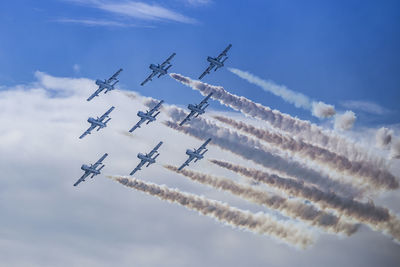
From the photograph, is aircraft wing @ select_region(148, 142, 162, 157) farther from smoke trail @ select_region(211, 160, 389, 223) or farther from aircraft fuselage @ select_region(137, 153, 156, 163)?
smoke trail @ select_region(211, 160, 389, 223)

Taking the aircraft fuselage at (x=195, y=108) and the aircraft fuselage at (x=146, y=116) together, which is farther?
the aircraft fuselage at (x=146, y=116)

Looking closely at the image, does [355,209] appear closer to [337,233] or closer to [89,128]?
[337,233]

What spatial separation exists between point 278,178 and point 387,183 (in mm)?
19598

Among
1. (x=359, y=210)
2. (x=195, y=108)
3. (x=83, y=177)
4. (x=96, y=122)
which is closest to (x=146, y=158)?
(x=96, y=122)

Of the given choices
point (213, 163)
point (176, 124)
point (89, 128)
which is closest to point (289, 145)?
point (213, 163)

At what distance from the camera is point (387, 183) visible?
12181 centimetres

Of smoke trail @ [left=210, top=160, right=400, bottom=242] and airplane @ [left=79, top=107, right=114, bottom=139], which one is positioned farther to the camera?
airplane @ [left=79, top=107, right=114, bottom=139]

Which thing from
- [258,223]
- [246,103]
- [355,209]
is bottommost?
[258,223]

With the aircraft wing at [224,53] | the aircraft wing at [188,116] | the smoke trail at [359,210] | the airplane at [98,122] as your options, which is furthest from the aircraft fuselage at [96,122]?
the smoke trail at [359,210]

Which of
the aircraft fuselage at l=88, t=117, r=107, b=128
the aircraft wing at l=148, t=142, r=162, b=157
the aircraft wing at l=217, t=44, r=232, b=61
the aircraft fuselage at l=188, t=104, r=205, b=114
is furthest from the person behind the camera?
the aircraft fuselage at l=88, t=117, r=107, b=128

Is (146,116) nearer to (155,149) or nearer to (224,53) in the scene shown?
(155,149)

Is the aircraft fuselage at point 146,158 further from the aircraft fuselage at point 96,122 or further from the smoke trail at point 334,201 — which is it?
the smoke trail at point 334,201

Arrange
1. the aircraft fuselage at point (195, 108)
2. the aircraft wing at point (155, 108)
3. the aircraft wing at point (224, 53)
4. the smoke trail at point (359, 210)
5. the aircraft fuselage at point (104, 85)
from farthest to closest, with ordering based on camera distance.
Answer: the aircraft fuselage at point (104, 85) → the aircraft wing at point (155, 108) → the aircraft fuselage at point (195, 108) → the aircraft wing at point (224, 53) → the smoke trail at point (359, 210)

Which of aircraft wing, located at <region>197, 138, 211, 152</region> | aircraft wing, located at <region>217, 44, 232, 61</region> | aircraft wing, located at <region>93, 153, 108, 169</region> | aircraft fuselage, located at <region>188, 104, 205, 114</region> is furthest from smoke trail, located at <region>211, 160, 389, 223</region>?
aircraft wing, located at <region>93, 153, 108, 169</region>
